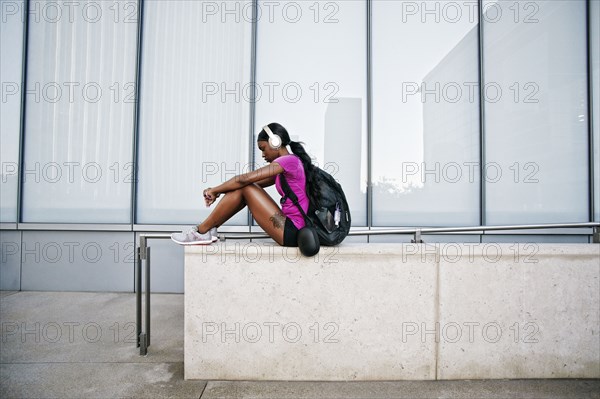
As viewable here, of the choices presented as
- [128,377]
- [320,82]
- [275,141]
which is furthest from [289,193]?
[320,82]

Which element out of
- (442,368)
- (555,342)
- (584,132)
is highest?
(584,132)

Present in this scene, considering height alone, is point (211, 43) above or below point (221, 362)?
above

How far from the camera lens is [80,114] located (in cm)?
511

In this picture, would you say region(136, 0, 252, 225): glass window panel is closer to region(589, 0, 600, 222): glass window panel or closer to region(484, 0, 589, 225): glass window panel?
region(484, 0, 589, 225): glass window panel

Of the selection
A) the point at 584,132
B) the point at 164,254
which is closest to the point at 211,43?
the point at 164,254

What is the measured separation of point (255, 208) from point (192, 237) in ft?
1.77

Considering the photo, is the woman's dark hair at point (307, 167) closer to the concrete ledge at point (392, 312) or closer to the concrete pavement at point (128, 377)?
the concrete ledge at point (392, 312)

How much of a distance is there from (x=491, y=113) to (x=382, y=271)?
12.7 feet

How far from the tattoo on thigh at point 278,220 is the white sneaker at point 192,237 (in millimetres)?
502

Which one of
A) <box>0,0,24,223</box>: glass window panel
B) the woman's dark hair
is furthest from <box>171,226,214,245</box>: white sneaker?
<box>0,0,24,223</box>: glass window panel

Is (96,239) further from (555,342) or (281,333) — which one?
(555,342)

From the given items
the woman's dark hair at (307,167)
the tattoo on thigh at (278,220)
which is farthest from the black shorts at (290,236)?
the woman's dark hair at (307,167)

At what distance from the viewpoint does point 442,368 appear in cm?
250

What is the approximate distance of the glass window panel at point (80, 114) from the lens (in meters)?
5.07
